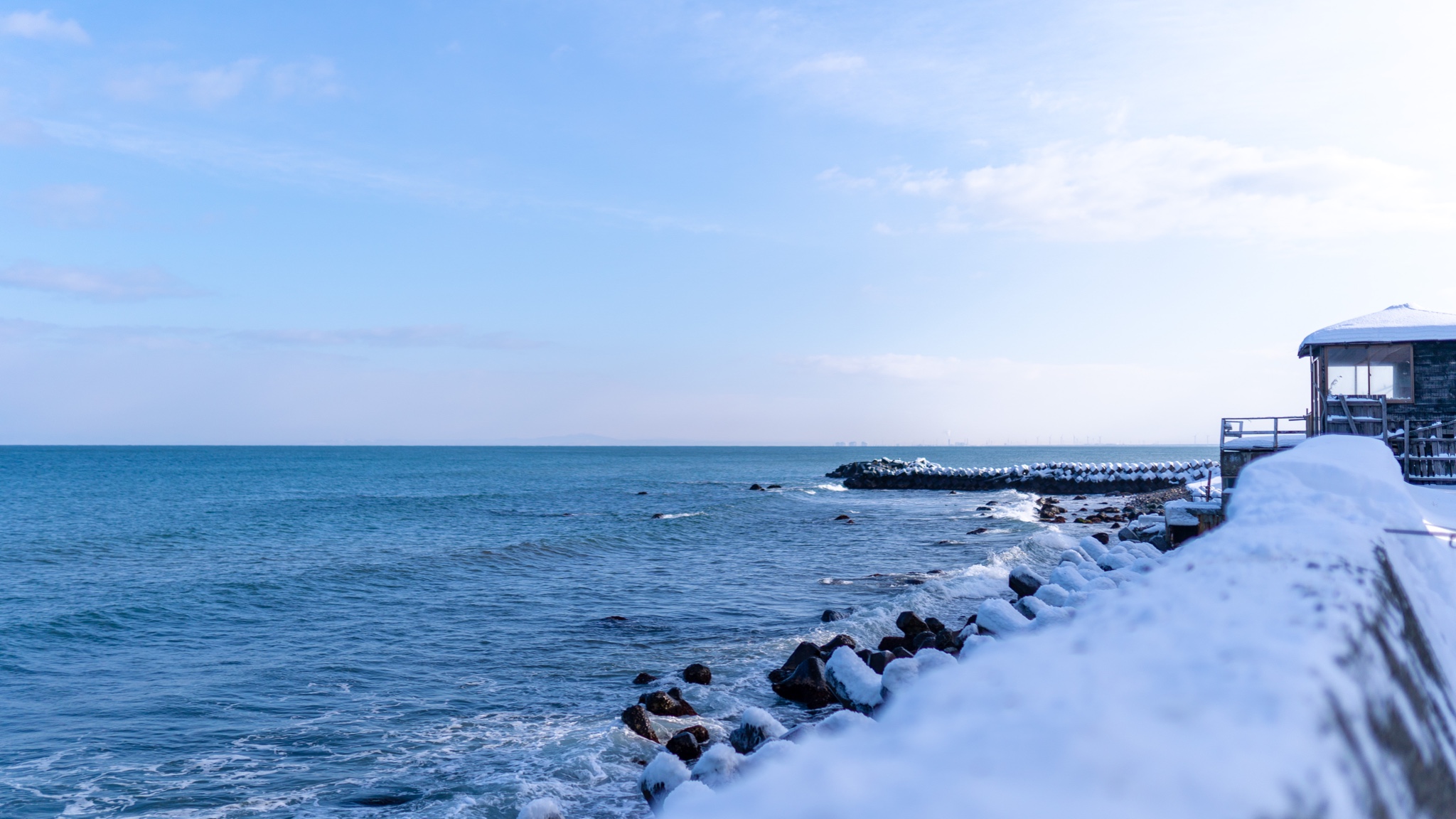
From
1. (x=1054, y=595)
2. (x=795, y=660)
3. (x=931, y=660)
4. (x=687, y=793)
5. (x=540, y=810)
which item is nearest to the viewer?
(x=687, y=793)

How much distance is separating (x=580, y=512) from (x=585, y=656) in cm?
3103

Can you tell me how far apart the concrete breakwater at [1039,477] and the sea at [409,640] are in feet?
56.5

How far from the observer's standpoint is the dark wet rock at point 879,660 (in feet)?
36.9

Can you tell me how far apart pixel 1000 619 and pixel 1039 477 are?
1928 inches

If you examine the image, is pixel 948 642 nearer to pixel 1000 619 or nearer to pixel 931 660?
pixel 1000 619

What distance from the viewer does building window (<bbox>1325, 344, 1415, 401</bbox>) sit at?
56.3ft

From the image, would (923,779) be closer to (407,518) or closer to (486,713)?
(486,713)

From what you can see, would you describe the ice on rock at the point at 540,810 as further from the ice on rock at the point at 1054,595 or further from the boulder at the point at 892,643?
the ice on rock at the point at 1054,595

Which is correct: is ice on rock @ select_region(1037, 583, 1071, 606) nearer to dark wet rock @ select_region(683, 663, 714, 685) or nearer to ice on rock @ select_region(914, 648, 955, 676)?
ice on rock @ select_region(914, 648, 955, 676)

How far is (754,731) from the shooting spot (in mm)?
8734

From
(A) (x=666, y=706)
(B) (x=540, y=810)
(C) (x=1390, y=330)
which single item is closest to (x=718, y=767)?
(B) (x=540, y=810)

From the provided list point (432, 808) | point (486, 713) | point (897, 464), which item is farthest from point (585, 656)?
point (897, 464)

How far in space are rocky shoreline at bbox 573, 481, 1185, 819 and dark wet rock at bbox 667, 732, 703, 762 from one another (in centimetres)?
1

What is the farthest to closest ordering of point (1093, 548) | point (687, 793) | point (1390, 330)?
1. point (1093, 548)
2. point (1390, 330)
3. point (687, 793)
